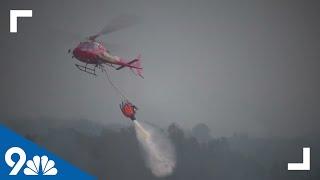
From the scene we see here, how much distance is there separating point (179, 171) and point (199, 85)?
183 cm

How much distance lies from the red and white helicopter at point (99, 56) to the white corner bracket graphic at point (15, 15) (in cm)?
118

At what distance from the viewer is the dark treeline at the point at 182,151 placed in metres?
10.3

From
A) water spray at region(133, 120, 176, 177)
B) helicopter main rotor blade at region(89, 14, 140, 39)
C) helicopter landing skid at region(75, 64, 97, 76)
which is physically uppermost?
helicopter main rotor blade at region(89, 14, 140, 39)

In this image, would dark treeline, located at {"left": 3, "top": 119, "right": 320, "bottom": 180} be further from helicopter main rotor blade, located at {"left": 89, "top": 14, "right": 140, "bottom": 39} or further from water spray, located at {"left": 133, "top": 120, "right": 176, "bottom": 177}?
helicopter main rotor blade, located at {"left": 89, "top": 14, "right": 140, "bottom": 39}

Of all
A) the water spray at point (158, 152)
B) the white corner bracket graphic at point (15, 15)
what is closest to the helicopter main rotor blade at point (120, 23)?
the white corner bracket graphic at point (15, 15)

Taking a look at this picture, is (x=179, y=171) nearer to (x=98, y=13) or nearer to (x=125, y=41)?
(x=125, y=41)

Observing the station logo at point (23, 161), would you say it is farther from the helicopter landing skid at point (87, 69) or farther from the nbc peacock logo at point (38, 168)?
the helicopter landing skid at point (87, 69)

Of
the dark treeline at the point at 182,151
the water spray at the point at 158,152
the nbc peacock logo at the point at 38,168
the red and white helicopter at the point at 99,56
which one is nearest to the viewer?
the nbc peacock logo at the point at 38,168

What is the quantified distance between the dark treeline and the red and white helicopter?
1151 millimetres

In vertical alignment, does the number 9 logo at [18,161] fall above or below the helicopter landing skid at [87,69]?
below

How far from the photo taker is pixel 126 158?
10609 millimetres

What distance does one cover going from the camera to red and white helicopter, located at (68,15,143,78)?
9625mm

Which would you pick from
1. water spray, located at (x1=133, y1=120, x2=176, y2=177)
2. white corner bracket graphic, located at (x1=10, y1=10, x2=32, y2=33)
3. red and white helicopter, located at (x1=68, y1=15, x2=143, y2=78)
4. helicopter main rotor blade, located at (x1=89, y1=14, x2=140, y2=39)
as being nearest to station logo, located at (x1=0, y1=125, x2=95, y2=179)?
water spray, located at (x1=133, y1=120, x2=176, y2=177)

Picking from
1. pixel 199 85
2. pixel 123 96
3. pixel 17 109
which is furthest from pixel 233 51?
pixel 17 109
